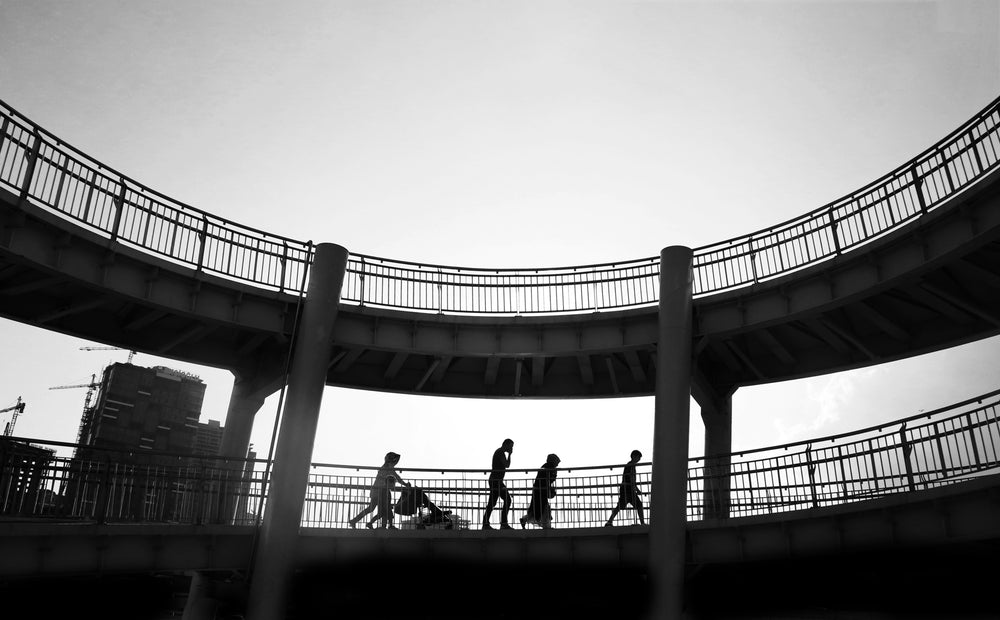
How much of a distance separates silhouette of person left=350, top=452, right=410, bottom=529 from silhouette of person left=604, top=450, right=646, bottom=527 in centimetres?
522

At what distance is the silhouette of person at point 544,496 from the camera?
18688 mm

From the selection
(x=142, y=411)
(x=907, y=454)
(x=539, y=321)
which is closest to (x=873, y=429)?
(x=907, y=454)

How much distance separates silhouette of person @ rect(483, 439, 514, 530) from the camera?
61.3 feet

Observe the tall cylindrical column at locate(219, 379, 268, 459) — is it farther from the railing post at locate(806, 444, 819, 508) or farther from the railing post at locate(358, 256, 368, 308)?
the railing post at locate(806, 444, 819, 508)

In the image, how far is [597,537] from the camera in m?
18.5

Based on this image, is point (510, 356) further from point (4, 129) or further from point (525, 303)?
point (4, 129)

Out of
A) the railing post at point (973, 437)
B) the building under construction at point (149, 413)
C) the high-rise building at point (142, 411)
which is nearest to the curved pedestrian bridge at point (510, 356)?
the railing post at point (973, 437)

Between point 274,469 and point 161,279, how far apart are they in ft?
17.8

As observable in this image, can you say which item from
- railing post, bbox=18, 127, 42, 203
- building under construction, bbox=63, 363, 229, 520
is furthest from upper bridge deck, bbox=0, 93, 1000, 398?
building under construction, bbox=63, 363, 229, 520

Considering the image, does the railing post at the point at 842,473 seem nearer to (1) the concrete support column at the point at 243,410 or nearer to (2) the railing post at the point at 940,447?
(2) the railing post at the point at 940,447

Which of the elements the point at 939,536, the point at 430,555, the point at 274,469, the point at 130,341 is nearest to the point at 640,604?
the point at 430,555

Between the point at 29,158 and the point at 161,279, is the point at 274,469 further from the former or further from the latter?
the point at 29,158

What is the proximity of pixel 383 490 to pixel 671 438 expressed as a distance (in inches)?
288

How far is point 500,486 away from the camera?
18.6 meters
